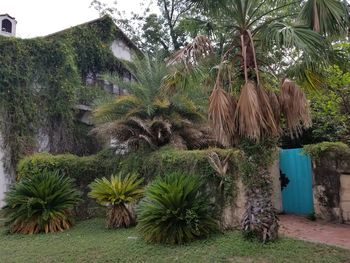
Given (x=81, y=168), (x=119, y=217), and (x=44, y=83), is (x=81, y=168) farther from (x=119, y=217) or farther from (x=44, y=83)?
(x=44, y=83)

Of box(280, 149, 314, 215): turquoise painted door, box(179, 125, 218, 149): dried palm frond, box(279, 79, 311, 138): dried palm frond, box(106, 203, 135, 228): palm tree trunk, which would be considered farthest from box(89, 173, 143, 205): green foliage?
box(279, 79, 311, 138): dried palm frond

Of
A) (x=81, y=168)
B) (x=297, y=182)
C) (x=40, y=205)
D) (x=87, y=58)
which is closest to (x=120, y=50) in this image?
(x=87, y=58)

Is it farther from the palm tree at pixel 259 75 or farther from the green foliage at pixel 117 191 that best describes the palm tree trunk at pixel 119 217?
the palm tree at pixel 259 75

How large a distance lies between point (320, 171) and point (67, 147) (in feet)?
31.7

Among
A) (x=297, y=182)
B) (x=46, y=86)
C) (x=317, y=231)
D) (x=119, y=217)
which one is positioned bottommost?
(x=317, y=231)

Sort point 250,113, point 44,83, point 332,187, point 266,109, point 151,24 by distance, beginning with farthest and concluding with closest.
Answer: point 151,24
point 44,83
point 332,187
point 266,109
point 250,113

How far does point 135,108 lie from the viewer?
11.4 metres

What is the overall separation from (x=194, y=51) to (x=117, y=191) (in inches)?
164

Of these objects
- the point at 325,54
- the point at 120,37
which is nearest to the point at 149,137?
the point at 325,54

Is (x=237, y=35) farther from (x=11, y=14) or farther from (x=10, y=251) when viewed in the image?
(x=11, y=14)

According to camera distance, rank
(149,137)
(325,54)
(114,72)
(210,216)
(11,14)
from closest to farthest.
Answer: (325,54) → (210,216) → (149,137) → (11,14) → (114,72)

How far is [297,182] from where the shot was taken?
10672 millimetres

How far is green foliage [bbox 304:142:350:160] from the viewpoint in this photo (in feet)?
30.3

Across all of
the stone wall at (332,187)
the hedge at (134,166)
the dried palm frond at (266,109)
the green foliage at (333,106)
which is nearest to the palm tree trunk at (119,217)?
the hedge at (134,166)
